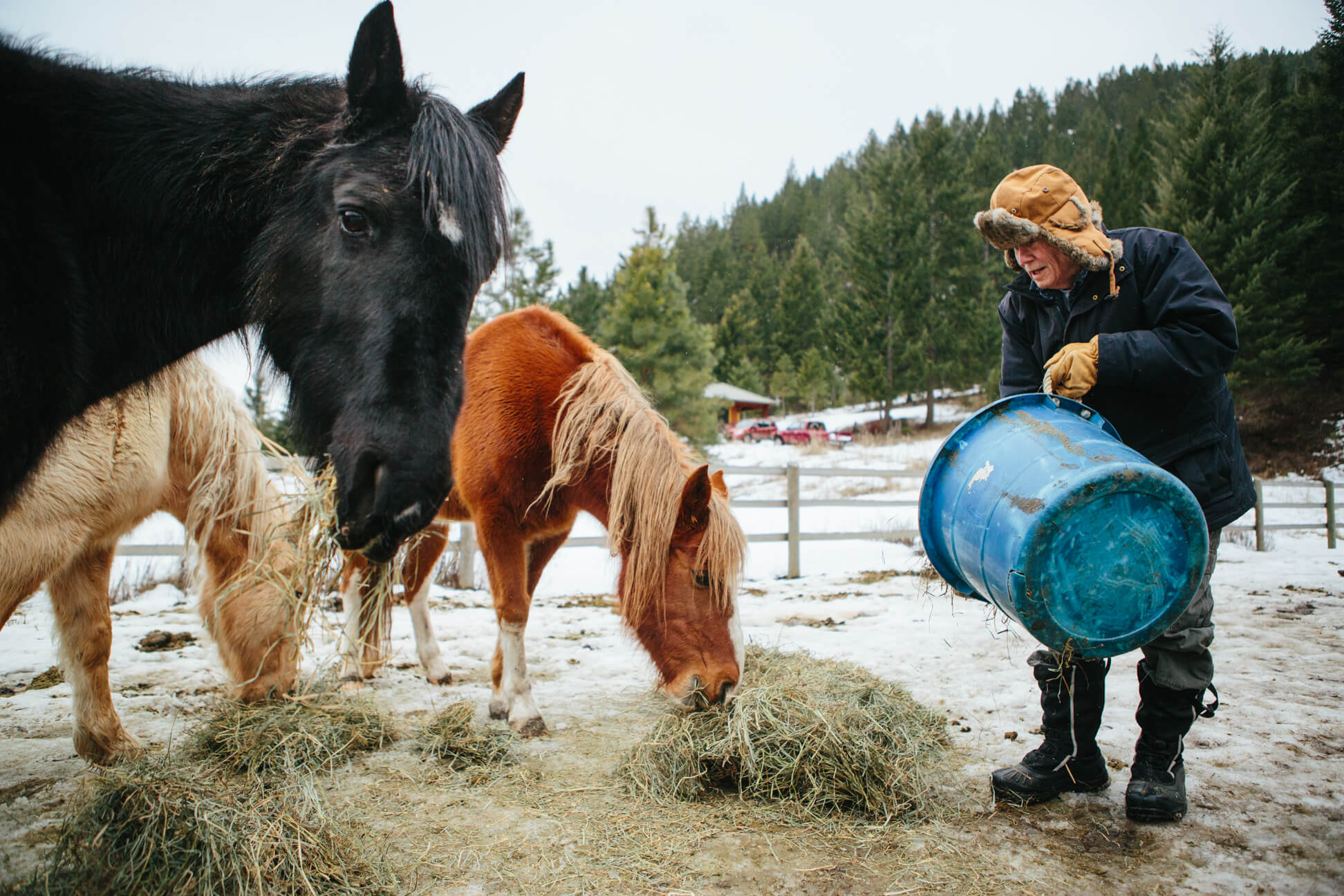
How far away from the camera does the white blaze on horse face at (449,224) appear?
4.43ft

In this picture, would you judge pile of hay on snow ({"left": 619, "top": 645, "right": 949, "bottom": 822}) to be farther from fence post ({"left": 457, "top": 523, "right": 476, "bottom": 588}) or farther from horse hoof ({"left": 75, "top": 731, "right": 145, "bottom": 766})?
fence post ({"left": 457, "top": 523, "right": 476, "bottom": 588})

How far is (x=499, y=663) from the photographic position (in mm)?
3646

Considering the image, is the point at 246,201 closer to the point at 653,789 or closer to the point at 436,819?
the point at 436,819

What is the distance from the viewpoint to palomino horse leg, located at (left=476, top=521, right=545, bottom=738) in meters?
3.34

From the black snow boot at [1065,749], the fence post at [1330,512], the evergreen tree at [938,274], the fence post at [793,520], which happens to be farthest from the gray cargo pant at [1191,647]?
the evergreen tree at [938,274]

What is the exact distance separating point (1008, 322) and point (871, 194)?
102 ft

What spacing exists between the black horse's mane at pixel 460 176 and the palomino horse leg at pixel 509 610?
86.0 inches

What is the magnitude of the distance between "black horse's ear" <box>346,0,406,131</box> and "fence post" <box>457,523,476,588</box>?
6.03 m

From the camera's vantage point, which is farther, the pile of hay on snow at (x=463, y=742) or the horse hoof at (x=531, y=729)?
the horse hoof at (x=531, y=729)

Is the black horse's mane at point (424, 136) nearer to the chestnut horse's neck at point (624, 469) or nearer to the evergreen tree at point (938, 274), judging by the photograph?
the chestnut horse's neck at point (624, 469)

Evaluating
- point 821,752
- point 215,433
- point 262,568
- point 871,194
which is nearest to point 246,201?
point 262,568

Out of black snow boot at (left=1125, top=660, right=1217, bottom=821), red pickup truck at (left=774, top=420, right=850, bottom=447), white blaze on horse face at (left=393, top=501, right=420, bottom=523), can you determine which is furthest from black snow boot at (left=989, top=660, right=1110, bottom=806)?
red pickup truck at (left=774, top=420, right=850, bottom=447)

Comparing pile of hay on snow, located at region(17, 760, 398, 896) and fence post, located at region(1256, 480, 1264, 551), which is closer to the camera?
pile of hay on snow, located at region(17, 760, 398, 896)

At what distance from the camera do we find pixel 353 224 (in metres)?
1.39
